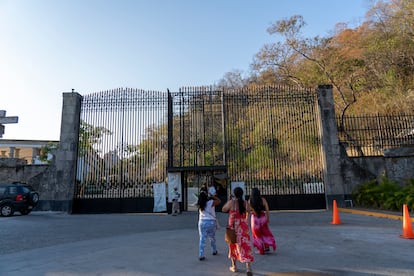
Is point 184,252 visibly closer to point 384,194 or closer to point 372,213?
point 372,213

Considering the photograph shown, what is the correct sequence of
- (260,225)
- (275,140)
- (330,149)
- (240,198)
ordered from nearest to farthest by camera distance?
(240,198) → (260,225) → (330,149) → (275,140)

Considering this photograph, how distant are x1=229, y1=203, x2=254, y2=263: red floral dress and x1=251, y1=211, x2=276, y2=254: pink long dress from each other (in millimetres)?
1152

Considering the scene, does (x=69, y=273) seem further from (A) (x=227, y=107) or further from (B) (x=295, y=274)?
(A) (x=227, y=107)

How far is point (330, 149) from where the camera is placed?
48.3 ft

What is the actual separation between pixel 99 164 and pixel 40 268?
10003 millimetres

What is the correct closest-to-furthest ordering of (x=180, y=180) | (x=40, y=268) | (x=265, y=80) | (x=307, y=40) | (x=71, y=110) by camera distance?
(x=40, y=268), (x=180, y=180), (x=71, y=110), (x=307, y=40), (x=265, y=80)

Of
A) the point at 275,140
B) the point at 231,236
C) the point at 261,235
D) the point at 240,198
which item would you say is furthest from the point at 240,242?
the point at 275,140

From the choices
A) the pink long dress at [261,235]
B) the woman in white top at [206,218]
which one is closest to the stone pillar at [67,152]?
the woman in white top at [206,218]

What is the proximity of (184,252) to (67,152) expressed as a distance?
11.2m

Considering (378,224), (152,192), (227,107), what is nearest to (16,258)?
(152,192)

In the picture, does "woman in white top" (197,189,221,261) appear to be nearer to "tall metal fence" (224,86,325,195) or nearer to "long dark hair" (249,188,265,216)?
"long dark hair" (249,188,265,216)

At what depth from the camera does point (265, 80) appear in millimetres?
27000

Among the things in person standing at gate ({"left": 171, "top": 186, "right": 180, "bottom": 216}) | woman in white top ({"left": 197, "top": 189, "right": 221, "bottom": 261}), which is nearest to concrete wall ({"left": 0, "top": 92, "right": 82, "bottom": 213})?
person standing at gate ({"left": 171, "top": 186, "right": 180, "bottom": 216})

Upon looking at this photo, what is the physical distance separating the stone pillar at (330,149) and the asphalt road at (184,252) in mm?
4644
